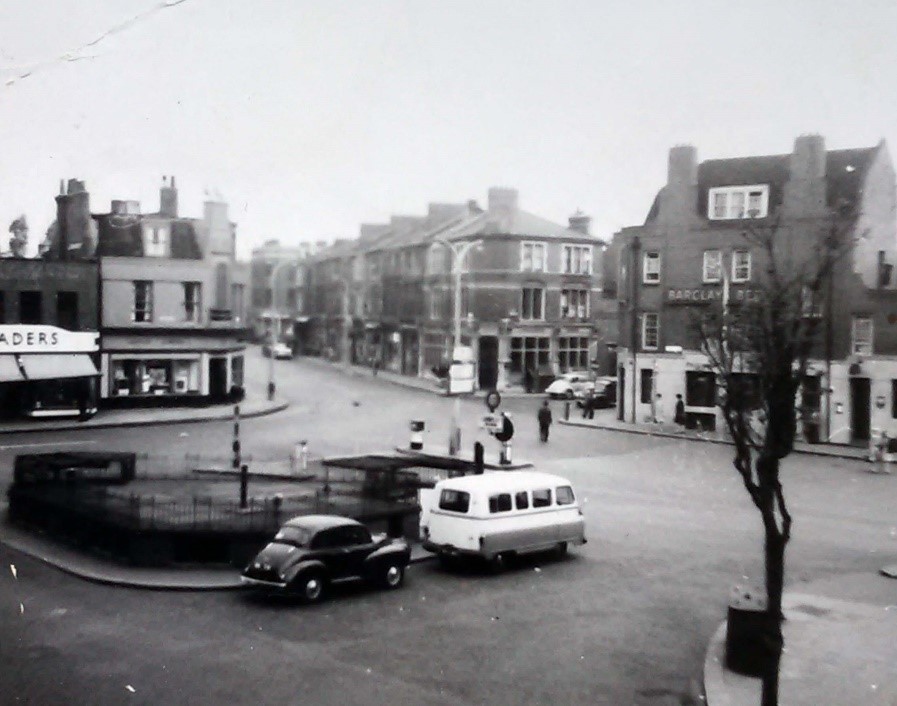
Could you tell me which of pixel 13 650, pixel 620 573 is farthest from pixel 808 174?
pixel 13 650

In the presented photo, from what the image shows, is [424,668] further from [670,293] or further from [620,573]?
[670,293]

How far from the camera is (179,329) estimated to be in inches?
1772

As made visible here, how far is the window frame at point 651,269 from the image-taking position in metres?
43.1

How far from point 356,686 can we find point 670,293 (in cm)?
3268

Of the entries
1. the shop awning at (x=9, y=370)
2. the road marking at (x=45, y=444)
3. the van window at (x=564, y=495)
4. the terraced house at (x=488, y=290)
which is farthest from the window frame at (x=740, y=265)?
the shop awning at (x=9, y=370)

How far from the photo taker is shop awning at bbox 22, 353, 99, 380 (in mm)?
38844

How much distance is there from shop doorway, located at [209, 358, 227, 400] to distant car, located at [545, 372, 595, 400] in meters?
15.4

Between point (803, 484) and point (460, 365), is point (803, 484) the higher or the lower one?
the lower one

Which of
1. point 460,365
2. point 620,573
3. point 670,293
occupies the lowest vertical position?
point 620,573

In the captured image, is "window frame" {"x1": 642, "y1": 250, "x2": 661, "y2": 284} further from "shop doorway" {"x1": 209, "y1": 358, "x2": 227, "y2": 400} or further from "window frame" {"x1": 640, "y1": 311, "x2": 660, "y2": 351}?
"shop doorway" {"x1": 209, "y1": 358, "x2": 227, "y2": 400}

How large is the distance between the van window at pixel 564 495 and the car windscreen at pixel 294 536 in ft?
18.5

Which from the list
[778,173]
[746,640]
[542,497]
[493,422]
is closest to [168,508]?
[542,497]

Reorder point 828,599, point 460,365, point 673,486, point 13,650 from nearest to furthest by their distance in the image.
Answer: point 13,650, point 828,599, point 673,486, point 460,365

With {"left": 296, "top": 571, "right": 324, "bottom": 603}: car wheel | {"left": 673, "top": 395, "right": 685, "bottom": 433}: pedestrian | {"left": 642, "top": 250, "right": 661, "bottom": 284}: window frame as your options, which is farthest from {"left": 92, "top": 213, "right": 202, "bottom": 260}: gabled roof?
{"left": 296, "top": 571, "right": 324, "bottom": 603}: car wheel
